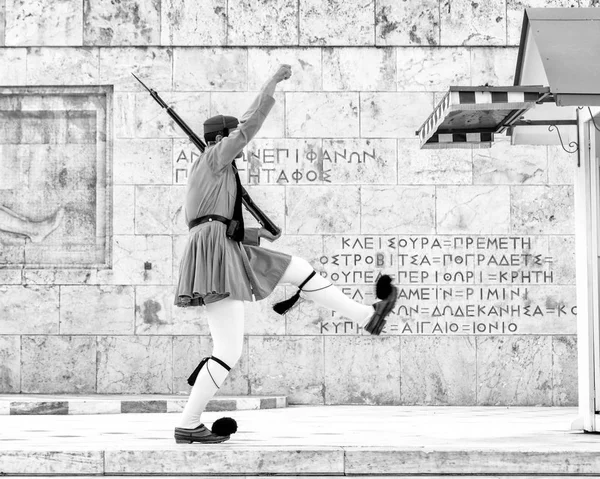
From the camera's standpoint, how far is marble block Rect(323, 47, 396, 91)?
13.2 metres

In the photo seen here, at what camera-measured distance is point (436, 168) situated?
43.2ft

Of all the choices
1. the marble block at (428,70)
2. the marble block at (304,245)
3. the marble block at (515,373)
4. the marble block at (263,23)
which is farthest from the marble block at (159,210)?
the marble block at (515,373)

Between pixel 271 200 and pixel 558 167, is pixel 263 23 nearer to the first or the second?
pixel 271 200

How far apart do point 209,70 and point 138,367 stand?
10.6 feet

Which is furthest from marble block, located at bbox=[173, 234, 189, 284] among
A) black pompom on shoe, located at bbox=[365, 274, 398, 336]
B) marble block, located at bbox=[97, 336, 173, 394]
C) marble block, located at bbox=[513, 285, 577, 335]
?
black pompom on shoe, located at bbox=[365, 274, 398, 336]

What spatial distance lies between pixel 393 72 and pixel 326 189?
1440 millimetres

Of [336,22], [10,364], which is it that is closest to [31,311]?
[10,364]

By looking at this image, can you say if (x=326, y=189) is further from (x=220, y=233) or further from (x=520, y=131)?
(x=220, y=233)

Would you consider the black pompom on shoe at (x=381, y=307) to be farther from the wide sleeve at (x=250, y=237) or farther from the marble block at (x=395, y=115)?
the marble block at (x=395, y=115)

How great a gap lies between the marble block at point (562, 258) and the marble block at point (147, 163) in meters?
4.11

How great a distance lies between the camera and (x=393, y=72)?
1323 centimetres

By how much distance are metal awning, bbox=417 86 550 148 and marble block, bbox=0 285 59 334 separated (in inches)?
198

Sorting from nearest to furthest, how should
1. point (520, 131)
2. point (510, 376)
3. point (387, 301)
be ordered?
point (387, 301) < point (520, 131) < point (510, 376)

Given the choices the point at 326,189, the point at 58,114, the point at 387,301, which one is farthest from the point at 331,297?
the point at 58,114
